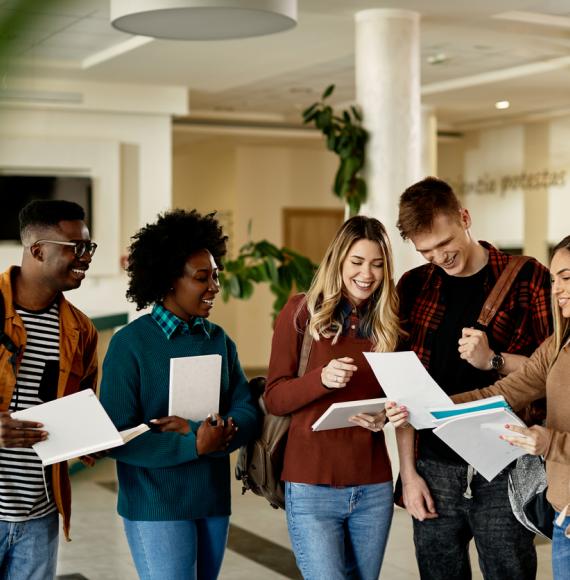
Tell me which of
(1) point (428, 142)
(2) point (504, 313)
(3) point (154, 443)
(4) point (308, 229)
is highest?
(1) point (428, 142)

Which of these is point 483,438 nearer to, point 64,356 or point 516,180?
point 64,356

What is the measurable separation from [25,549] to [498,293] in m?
1.44

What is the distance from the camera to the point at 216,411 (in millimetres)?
2494

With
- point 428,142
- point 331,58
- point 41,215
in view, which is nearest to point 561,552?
point 41,215

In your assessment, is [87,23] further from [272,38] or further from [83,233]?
[83,233]

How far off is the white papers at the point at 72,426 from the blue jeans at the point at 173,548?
1.09 feet

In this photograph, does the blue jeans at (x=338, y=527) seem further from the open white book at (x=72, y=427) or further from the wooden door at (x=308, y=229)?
the wooden door at (x=308, y=229)

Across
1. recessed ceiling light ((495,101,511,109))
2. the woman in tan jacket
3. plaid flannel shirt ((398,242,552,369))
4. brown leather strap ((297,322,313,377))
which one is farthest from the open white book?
recessed ceiling light ((495,101,511,109))

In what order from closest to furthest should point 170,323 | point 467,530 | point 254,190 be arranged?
1. point 170,323
2. point 467,530
3. point 254,190

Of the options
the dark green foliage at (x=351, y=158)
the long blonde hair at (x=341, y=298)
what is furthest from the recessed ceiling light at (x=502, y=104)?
the long blonde hair at (x=341, y=298)

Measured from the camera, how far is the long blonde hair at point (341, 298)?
256cm

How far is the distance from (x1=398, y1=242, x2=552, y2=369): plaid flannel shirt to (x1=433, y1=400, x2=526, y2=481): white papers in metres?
0.35

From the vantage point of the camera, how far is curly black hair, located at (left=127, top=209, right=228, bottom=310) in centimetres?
248

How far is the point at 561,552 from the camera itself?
226 centimetres
